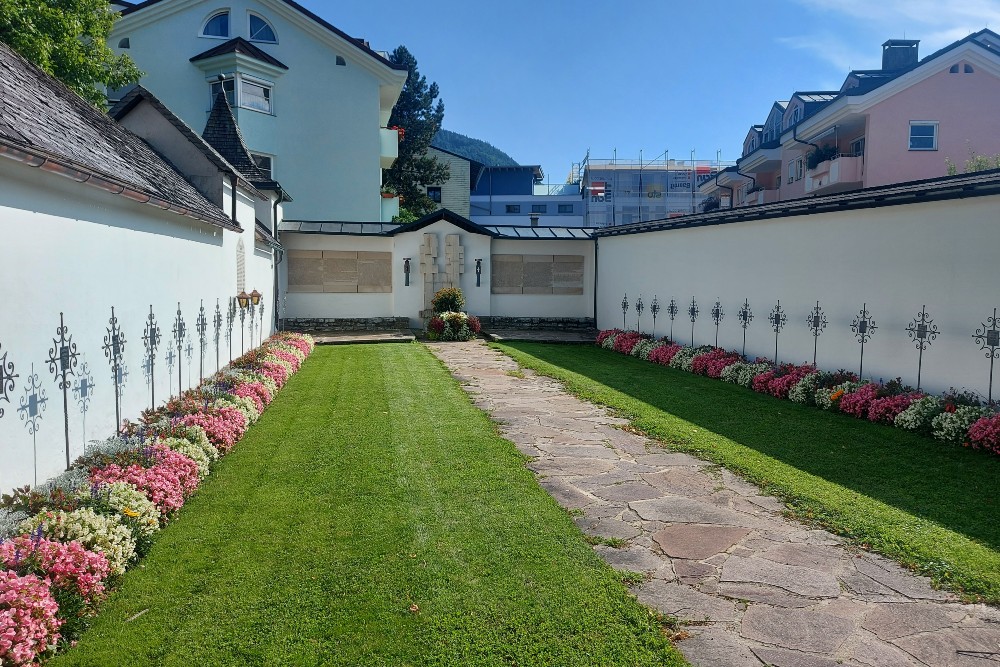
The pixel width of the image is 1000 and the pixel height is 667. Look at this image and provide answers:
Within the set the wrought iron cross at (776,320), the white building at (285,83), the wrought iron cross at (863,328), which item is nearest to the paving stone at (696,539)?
the wrought iron cross at (863,328)

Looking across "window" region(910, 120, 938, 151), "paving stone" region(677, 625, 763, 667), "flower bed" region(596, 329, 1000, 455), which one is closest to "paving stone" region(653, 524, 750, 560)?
"paving stone" region(677, 625, 763, 667)

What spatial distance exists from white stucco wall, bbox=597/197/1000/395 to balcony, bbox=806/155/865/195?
50.4 feet

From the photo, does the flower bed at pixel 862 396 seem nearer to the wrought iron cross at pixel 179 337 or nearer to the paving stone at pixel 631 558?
the paving stone at pixel 631 558

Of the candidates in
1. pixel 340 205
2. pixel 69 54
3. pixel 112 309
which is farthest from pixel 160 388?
pixel 340 205

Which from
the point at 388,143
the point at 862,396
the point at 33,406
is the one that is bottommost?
the point at 862,396

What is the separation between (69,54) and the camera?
748 inches

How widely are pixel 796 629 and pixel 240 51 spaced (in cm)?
3025

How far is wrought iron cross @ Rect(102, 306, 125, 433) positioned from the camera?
7273mm

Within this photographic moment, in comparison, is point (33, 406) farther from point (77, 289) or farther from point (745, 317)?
point (745, 317)

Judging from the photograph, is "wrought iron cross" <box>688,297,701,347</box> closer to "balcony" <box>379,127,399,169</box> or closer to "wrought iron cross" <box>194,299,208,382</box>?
"wrought iron cross" <box>194,299,208,382</box>

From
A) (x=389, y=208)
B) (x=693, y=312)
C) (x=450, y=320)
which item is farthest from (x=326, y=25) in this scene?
(x=693, y=312)

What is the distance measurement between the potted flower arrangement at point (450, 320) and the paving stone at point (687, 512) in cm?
1631

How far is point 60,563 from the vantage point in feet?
14.3

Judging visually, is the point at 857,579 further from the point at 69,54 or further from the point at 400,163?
the point at 400,163
